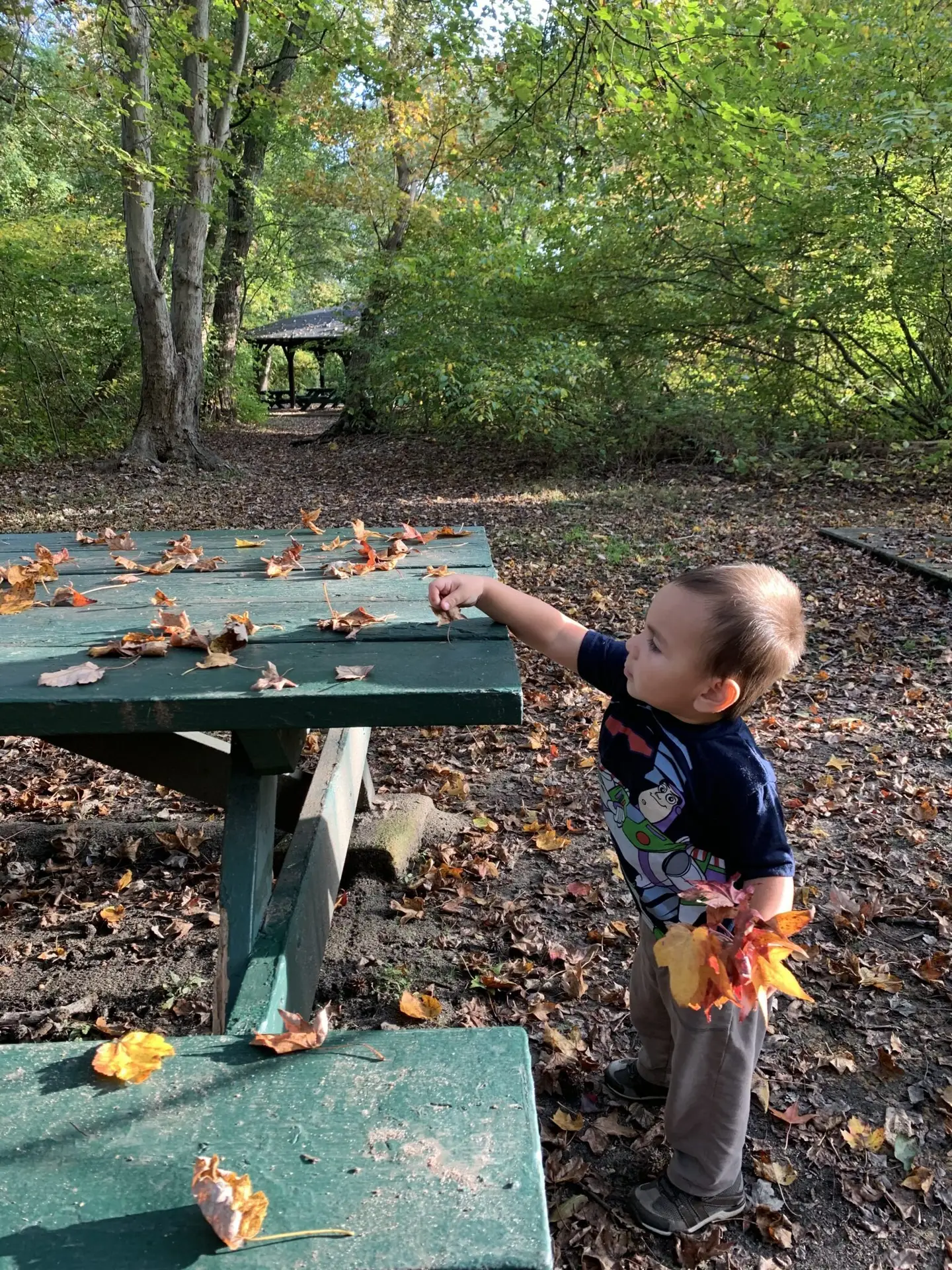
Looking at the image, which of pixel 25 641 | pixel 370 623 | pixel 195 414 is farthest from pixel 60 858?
pixel 195 414

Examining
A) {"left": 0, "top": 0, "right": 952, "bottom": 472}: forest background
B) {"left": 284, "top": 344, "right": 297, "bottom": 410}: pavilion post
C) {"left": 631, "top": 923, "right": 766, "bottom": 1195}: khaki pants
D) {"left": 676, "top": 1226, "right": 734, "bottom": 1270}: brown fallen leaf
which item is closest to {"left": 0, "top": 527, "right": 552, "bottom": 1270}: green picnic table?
{"left": 631, "top": 923, "right": 766, "bottom": 1195}: khaki pants

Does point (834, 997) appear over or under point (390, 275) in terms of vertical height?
under

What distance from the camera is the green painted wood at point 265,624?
179cm

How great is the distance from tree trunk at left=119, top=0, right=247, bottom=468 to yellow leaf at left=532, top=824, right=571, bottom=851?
974cm

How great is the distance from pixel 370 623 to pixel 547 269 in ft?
37.0

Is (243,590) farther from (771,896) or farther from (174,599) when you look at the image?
(771,896)

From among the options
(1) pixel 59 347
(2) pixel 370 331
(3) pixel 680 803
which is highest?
(2) pixel 370 331

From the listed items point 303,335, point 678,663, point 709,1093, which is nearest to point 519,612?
point 678,663

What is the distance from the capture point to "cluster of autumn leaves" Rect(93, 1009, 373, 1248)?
821 millimetres

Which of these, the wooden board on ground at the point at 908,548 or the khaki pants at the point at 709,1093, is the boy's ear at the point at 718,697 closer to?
the khaki pants at the point at 709,1093

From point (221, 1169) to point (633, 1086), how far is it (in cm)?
139

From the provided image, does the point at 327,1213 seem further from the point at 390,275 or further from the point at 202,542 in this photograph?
the point at 390,275

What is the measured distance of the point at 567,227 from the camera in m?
11.7

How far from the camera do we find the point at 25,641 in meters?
1.79
